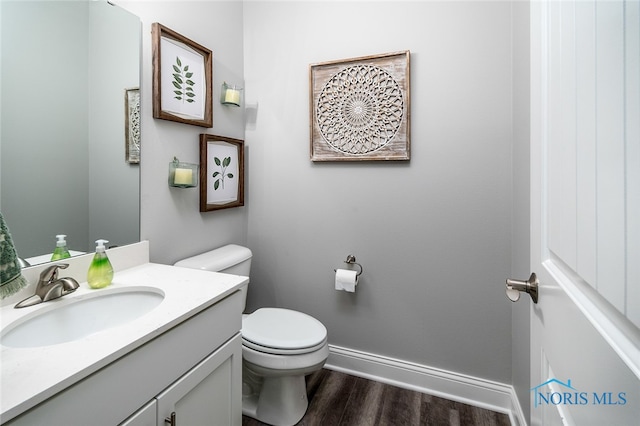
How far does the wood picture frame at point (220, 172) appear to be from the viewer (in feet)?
5.64

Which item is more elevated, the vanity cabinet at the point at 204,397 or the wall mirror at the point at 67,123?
the wall mirror at the point at 67,123

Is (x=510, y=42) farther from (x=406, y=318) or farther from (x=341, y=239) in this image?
(x=406, y=318)

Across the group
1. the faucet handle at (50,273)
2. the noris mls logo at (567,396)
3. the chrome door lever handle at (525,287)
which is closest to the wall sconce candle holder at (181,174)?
the faucet handle at (50,273)

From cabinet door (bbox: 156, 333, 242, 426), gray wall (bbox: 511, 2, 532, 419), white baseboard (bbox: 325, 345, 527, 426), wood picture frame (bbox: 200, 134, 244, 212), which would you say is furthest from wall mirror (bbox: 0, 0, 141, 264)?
gray wall (bbox: 511, 2, 532, 419)

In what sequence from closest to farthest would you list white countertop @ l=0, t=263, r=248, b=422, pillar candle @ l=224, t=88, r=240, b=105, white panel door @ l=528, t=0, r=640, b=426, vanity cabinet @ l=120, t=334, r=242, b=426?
white panel door @ l=528, t=0, r=640, b=426
white countertop @ l=0, t=263, r=248, b=422
vanity cabinet @ l=120, t=334, r=242, b=426
pillar candle @ l=224, t=88, r=240, b=105

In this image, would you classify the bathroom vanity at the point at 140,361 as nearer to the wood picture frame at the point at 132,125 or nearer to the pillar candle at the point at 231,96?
the wood picture frame at the point at 132,125

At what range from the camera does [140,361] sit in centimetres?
76

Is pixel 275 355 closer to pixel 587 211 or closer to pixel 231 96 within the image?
pixel 587 211

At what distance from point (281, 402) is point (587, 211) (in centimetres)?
154

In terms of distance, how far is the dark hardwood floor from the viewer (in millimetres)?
1518

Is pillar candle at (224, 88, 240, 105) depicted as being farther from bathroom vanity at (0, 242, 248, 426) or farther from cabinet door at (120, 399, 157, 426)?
cabinet door at (120, 399, 157, 426)

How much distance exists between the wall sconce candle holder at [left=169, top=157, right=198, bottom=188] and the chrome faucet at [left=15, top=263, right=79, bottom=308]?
1.97ft

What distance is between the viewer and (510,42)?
1.51m

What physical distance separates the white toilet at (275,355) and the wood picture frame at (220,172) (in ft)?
1.05
